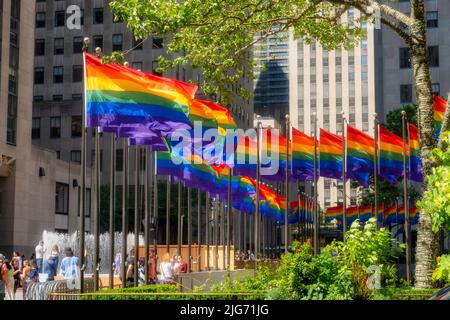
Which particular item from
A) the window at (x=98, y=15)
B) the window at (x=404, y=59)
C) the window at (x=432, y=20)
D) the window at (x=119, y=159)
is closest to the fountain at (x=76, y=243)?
the window at (x=119, y=159)

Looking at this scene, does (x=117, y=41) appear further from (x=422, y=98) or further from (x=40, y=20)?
(x=422, y=98)

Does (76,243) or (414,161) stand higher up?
(414,161)

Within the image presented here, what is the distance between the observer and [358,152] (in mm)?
40531

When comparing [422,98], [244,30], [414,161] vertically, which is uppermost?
[244,30]

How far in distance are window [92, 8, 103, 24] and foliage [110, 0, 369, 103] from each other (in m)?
72.5

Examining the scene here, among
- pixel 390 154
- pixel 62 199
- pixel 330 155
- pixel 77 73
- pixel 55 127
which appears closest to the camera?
pixel 390 154

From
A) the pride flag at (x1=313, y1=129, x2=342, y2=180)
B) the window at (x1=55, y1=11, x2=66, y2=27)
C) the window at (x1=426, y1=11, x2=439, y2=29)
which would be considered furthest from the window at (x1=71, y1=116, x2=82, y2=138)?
the pride flag at (x1=313, y1=129, x2=342, y2=180)

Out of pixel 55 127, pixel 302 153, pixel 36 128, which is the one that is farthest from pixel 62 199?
pixel 302 153

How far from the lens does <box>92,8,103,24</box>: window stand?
102938mm

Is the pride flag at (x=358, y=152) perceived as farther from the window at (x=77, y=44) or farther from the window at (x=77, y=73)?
the window at (x=77, y=44)

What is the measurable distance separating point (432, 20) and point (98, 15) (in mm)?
40449

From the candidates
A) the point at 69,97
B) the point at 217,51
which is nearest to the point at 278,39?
the point at 217,51
